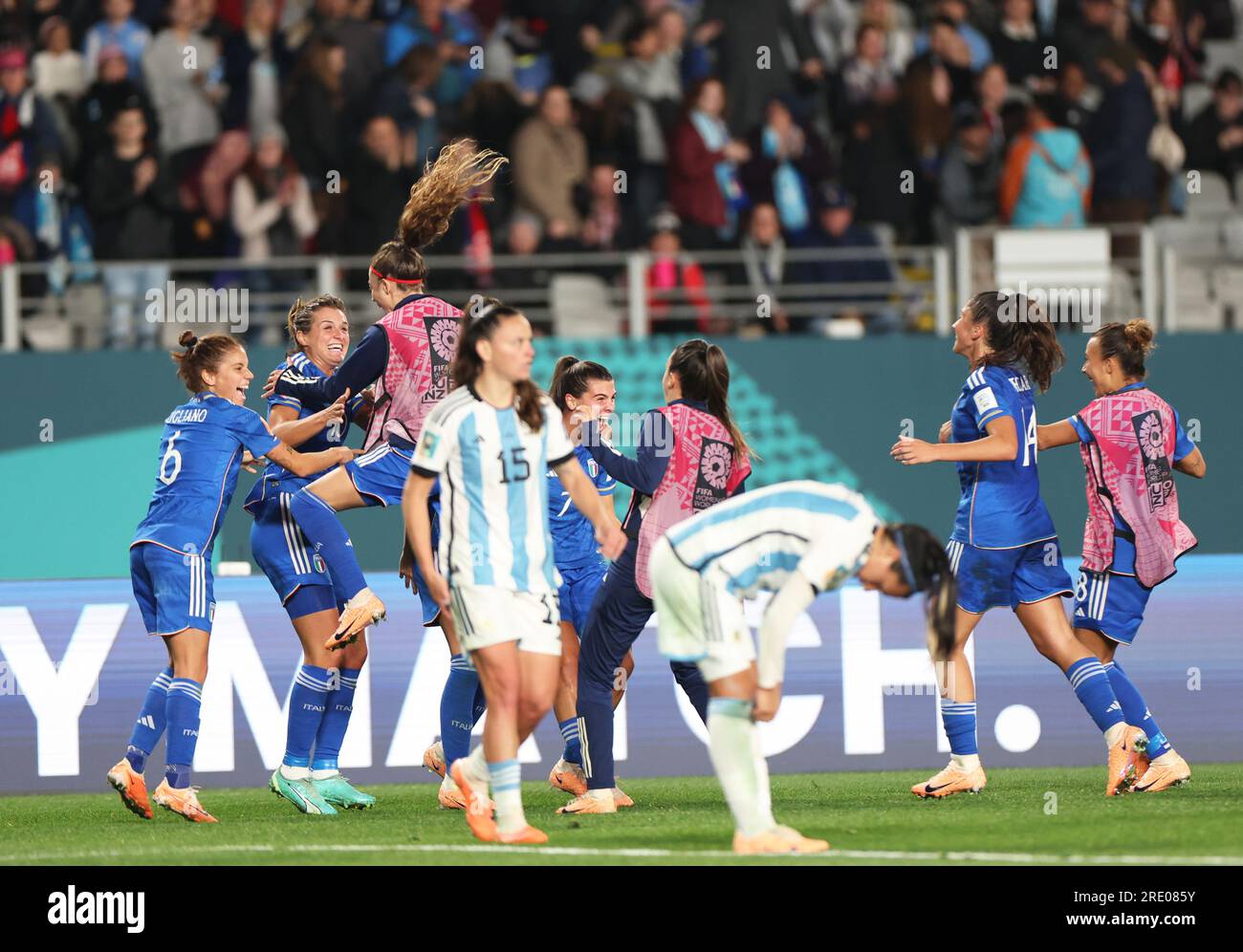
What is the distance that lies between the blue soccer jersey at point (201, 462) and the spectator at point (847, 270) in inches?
242

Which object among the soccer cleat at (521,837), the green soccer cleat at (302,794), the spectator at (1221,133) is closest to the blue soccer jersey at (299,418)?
the green soccer cleat at (302,794)

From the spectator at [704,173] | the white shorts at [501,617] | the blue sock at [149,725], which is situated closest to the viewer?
the white shorts at [501,617]

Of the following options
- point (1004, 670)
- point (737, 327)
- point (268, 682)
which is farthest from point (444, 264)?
point (1004, 670)

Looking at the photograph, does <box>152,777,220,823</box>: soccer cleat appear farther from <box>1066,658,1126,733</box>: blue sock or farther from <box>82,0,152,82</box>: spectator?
<box>82,0,152,82</box>: spectator

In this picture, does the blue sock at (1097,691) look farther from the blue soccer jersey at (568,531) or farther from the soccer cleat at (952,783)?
the blue soccer jersey at (568,531)

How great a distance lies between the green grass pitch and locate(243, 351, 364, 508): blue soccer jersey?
1395 millimetres

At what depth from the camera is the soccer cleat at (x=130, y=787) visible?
7.41m

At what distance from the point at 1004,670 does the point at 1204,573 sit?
3.61 ft

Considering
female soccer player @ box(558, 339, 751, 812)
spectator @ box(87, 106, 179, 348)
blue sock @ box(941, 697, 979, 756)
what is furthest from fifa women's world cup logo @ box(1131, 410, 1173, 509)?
spectator @ box(87, 106, 179, 348)

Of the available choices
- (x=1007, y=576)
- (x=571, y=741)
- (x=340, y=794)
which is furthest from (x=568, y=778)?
(x=1007, y=576)

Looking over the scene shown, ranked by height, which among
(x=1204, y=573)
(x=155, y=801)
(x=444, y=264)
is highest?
(x=444, y=264)

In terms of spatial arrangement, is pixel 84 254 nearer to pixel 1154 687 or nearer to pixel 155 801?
pixel 155 801

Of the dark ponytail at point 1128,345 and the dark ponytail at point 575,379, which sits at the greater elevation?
the dark ponytail at point 1128,345
